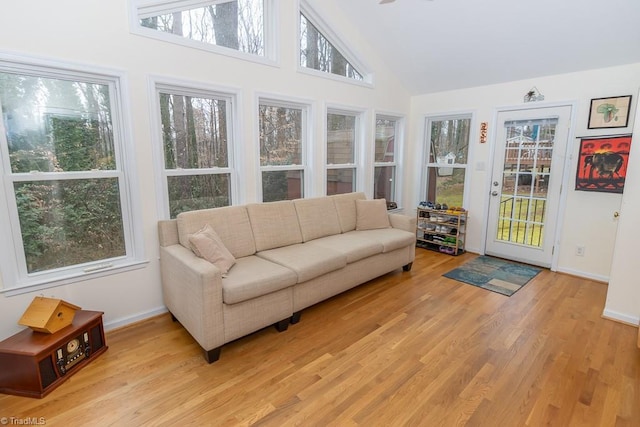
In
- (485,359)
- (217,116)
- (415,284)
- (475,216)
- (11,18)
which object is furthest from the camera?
(475,216)

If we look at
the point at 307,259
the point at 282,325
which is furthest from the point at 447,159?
the point at 282,325

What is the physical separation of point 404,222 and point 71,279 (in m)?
3.25

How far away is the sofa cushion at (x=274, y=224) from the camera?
304 cm

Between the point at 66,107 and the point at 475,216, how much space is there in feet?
15.4

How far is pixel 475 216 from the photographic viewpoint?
455 cm

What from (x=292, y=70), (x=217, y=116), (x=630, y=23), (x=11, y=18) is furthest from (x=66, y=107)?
(x=630, y=23)

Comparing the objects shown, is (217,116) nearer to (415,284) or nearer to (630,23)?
(415,284)

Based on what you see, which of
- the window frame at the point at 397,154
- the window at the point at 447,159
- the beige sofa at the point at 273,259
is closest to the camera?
the beige sofa at the point at 273,259

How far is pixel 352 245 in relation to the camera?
3197 millimetres

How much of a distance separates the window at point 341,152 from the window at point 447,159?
1.38m

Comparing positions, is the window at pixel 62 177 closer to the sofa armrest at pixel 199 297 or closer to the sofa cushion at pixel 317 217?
the sofa armrest at pixel 199 297

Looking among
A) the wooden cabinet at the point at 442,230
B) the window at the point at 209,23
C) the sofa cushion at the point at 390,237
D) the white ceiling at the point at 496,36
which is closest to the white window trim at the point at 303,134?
the window at the point at 209,23

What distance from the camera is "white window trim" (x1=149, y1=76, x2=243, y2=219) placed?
102 inches

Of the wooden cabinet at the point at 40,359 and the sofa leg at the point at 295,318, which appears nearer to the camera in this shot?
the wooden cabinet at the point at 40,359
